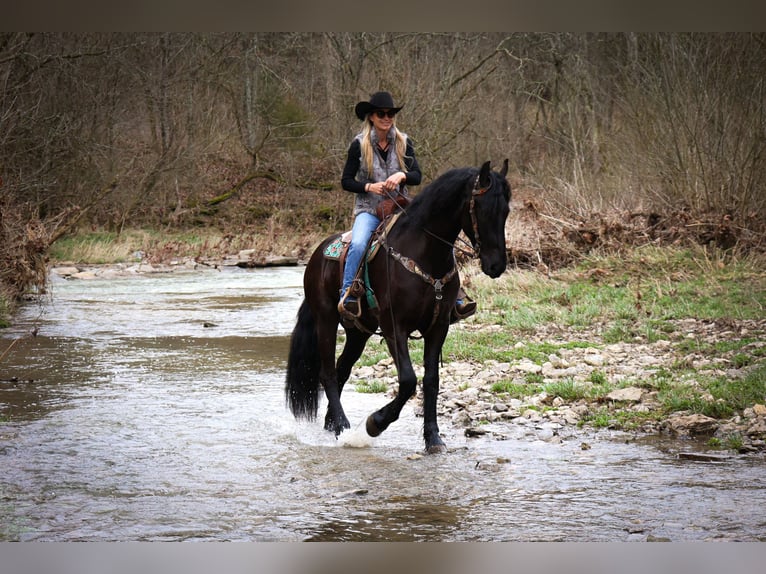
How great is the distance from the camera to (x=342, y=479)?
5.11 metres

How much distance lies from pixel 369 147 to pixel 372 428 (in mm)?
1755

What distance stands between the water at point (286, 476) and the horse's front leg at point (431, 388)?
5.7 inches

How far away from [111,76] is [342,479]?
12374mm

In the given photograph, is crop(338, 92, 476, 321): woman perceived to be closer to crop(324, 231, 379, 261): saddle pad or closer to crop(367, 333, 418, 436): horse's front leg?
crop(324, 231, 379, 261): saddle pad

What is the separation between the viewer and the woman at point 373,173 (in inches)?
229

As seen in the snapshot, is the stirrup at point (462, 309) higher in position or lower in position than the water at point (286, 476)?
higher

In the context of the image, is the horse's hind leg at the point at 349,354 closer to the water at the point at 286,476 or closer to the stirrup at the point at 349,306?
the water at the point at 286,476

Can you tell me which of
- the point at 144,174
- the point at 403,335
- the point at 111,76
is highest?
the point at 111,76

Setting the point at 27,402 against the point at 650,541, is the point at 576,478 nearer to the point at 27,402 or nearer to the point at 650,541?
the point at 650,541

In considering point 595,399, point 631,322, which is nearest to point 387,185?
point 595,399

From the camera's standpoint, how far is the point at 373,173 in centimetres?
601

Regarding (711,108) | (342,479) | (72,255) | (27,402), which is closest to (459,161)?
(711,108)

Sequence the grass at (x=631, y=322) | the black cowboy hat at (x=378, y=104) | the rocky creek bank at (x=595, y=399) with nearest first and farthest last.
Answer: the black cowboy hat at (x=378, y=104) → the rocky creek bank at (x=595, y=399) → the grass at (x=631, y=322)

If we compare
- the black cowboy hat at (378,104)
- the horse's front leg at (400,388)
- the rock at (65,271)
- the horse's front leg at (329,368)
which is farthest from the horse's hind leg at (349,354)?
the rock at (65,271)
